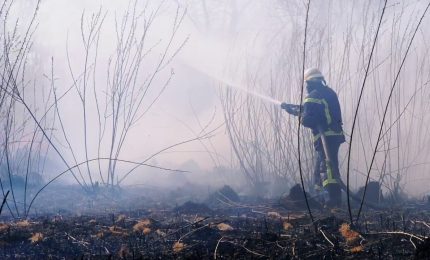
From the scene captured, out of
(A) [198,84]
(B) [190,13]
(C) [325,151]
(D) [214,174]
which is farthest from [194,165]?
(B) [190,13]

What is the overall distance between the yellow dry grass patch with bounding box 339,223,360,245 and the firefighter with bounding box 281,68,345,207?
125 inches

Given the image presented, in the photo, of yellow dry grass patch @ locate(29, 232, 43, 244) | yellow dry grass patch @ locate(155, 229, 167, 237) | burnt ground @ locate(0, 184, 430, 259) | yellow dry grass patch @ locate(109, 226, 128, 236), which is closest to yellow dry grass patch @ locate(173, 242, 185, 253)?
burnt ground @ locate(0, 184, 430, 259)

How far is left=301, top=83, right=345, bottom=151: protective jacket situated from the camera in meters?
6.47

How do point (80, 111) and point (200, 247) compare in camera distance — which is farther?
point (80, 111)

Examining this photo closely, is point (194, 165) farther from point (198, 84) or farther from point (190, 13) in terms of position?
point (190, 13)

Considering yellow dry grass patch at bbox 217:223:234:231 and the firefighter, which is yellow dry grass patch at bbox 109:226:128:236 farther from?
the firefighter

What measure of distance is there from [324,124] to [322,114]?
153 millimetres

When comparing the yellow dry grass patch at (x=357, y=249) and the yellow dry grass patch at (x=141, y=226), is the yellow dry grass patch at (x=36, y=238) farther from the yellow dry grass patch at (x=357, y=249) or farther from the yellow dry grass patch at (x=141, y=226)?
the yellow dry grass patch at (x=357, y=249)

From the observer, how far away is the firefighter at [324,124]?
6.38 metres

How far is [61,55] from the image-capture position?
47.8ft

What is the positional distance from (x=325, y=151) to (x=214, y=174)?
5.42m

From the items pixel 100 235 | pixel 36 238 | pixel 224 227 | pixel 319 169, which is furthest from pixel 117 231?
pixel 319 169

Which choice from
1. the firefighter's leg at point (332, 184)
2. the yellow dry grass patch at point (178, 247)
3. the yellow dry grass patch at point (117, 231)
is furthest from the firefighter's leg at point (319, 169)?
the yellow dry grass patch at point (178, 247)

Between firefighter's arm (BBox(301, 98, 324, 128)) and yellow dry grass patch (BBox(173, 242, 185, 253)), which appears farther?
firefighter's arm (BBox(301, 98, 324, 128))
